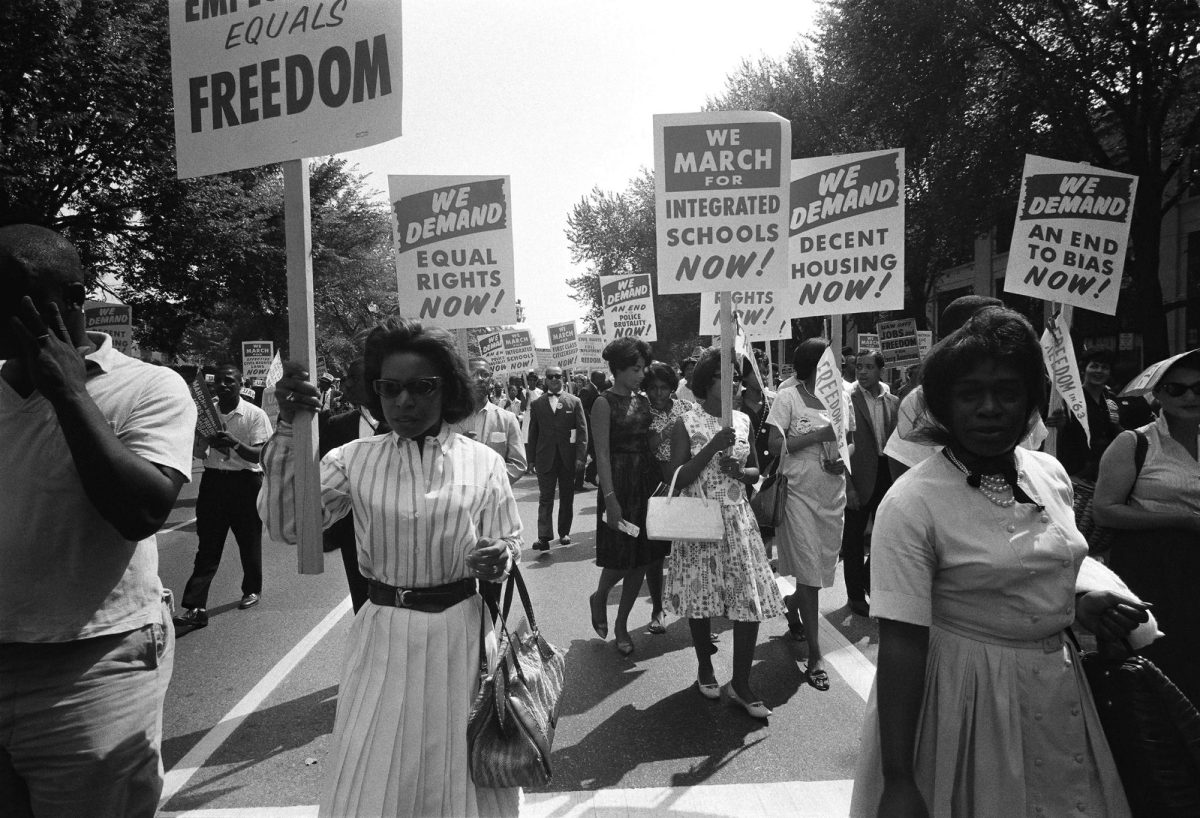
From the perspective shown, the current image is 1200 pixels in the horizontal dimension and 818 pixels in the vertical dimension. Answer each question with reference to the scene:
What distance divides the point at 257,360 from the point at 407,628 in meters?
19.8

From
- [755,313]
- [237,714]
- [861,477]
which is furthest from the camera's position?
[755,313]

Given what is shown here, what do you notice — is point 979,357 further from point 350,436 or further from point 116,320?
point 116,320

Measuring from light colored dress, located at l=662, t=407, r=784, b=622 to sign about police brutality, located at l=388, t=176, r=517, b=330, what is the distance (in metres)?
2.50

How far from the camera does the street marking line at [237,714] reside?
12.9ft

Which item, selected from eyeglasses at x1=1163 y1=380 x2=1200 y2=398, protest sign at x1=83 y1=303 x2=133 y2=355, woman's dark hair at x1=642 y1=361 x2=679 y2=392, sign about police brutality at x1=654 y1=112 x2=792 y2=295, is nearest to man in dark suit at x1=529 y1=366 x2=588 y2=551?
woman's dark hair at x1=642 y1=361 x2=679 y2=392

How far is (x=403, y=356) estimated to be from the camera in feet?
9.00

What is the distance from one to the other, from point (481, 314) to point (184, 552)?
17.0 feet

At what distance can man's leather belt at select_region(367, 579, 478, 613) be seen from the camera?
2.56 meters

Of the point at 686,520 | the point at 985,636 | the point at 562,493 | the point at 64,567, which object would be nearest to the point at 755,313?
the point at 562,493

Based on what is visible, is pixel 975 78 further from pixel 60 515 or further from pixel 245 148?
pixel 60 515

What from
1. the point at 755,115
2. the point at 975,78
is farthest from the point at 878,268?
the point at 975,78

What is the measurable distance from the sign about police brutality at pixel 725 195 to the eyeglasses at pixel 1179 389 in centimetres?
227

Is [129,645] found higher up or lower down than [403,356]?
lower down

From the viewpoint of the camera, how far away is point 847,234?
6.41 metres
